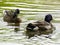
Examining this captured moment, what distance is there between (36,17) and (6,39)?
1248mm

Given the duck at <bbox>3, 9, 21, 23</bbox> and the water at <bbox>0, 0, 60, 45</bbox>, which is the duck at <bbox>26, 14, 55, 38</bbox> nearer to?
the water at <bbox>0, 0, 60, 45</bbox>

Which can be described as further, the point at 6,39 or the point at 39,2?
the point at 39,2

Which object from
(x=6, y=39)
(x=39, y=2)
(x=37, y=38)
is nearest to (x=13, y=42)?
(x=6, y=39)

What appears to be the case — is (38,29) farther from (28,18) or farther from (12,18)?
(28,18)

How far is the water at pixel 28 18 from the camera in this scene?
338cm

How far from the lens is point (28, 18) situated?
4441mm

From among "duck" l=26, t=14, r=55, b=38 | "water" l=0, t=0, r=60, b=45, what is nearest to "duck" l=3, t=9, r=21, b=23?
"water" l=0, t=0, r=60, b=45

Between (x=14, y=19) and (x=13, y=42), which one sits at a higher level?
(x=14, y=19)

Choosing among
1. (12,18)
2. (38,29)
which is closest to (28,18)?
(12,18)

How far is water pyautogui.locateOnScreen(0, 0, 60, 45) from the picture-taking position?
3381mm

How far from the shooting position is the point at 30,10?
5027 mm

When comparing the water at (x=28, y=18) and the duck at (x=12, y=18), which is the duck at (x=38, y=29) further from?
the duck at (x=12, y=18)

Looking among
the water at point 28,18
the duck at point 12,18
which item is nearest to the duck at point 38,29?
the water at point 28,18

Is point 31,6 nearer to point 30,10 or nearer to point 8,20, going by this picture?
point 30,10
